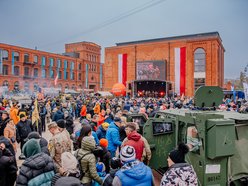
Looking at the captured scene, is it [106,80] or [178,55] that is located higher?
[178,55]

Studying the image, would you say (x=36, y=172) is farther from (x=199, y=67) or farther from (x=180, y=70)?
(x=199, y=67)

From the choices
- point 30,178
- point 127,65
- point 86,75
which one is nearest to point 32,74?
point 86,75

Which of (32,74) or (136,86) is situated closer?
(136,86)

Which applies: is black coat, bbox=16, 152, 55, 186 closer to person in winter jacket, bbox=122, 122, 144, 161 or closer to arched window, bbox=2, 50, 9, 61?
person in winter jacket, bbox=122, 122, 144, 161

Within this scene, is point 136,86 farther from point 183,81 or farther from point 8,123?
point 8,123

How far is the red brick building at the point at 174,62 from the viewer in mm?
36906

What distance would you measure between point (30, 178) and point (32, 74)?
5488cm

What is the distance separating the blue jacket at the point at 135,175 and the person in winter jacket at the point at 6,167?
230cm

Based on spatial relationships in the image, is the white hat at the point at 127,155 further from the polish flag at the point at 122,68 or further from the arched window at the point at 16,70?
Result: the arched window at the point at 16,70

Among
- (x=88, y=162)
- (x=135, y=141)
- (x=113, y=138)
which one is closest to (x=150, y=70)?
(x=113, y=138)

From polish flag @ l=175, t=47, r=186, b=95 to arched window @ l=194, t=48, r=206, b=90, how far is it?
187cm

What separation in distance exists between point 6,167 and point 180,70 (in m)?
36.4

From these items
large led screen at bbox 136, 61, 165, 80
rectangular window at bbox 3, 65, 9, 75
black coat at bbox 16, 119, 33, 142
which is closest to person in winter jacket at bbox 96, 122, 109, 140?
black coat at bbox 16, 119, 33, 142

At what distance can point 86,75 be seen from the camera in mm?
66688
